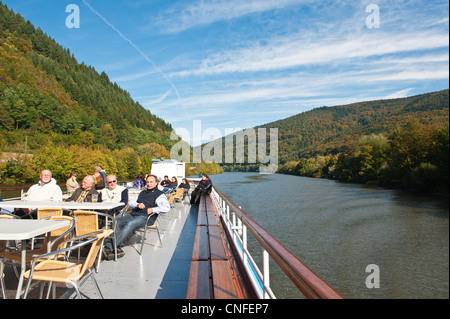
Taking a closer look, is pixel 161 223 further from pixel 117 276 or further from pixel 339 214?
pixel 339 214

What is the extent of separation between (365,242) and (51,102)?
240 ft

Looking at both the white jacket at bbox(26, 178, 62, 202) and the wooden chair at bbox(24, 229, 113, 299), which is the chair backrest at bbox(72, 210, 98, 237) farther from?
the white jacket at bbox(26, 178, 62, 202)

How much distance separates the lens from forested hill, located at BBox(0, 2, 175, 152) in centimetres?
6022

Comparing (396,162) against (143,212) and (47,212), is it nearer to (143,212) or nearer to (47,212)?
(143,212)

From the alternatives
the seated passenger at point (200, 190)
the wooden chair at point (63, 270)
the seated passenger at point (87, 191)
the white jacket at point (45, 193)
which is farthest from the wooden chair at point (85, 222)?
the seated passenger at point (200, 190)

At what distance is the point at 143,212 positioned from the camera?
177 inches

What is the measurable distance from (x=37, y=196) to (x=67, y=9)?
3.66 m

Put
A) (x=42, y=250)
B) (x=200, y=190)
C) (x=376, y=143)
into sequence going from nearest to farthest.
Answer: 1. (x=42, y=250)
2. (x=200, y=190)
3. (x=376, y=143)

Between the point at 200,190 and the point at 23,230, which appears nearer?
the point at 23,230

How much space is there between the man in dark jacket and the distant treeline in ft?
44.4

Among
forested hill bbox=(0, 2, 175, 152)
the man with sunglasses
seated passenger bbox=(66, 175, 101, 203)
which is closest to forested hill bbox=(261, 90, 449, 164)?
forested hill bbox=(0, 2, 175, 152)

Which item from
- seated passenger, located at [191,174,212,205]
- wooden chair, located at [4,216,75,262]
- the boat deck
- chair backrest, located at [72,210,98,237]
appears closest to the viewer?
wooden chair, located at [4,216,75,262]

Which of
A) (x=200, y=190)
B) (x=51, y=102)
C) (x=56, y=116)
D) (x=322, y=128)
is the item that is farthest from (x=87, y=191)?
(x=322, y=128)

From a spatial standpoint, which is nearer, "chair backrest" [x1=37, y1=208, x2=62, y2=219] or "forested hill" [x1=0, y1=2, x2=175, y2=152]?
"chair backrest" [x1=37, y1=208, x2=62, y2=219]
